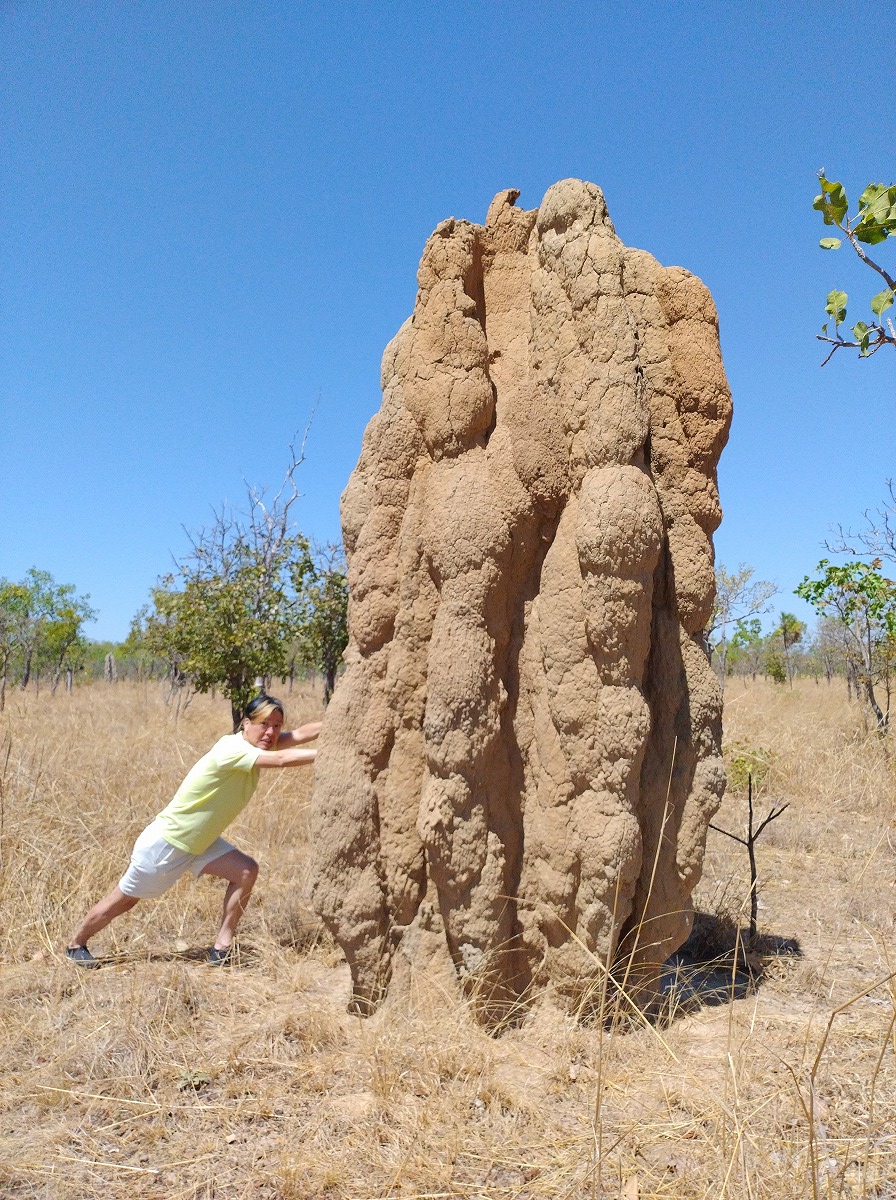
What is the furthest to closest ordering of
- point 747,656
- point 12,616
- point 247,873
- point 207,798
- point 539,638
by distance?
point 747,656, point 12,616, point 247,873, point 207,798, point 539,638

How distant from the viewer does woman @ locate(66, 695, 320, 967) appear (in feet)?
12.5

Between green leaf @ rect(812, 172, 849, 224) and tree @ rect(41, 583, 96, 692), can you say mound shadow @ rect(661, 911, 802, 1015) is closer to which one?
green leaf @ rect(812, 172, 849, 224)

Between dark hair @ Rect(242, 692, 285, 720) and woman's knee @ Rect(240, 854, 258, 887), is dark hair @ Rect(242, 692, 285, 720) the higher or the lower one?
the higher one

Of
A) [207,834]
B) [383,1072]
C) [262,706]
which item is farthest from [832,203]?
[207,834]

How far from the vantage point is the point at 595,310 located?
3.21 metres

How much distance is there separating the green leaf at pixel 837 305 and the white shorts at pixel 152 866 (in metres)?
3.43

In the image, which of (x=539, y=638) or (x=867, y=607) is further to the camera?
(x=867, y=607)

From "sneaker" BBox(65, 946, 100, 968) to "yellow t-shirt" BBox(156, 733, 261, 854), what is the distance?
61cm

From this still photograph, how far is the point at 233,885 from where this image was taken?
401 cm

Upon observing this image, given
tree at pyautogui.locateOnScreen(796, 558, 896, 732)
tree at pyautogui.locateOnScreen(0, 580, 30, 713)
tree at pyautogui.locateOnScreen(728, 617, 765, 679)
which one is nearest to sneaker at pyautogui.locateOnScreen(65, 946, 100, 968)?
tree at pyautogui.locateOnScreen(796, 558, 896, 732)

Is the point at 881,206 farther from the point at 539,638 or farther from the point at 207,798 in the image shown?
the point at 207,798

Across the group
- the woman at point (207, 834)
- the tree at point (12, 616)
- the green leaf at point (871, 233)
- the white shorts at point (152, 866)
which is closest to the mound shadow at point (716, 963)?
the woman at point (207, 834)

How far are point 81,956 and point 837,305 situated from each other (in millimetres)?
3900

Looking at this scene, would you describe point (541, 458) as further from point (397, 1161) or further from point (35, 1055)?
point (35, 1055)
